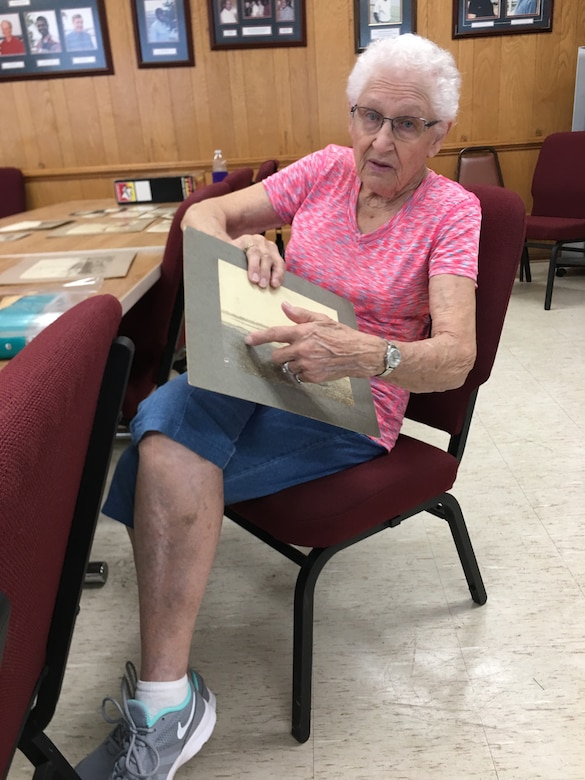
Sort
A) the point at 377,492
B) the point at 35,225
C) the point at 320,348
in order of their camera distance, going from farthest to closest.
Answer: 1. the point at 35,225
2. the point at 377,492
3. the point at 320,348

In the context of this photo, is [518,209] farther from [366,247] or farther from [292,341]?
[292,341]

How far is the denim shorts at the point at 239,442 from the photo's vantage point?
3.31 feet

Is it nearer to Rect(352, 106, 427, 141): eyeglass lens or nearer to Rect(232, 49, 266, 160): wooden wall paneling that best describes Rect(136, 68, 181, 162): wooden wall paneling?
Rect(232, 49, 266, 160): wooden wall paneling

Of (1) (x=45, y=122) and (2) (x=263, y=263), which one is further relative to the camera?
(1) (x=45, y=122)

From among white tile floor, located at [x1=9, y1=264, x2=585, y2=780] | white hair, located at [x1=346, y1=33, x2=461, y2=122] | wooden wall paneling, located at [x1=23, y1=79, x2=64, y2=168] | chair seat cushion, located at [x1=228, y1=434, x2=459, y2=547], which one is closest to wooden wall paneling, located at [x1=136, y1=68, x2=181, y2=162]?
wooden wall paneling, located at [x1=23, y1=79, x2=64, y2=168]

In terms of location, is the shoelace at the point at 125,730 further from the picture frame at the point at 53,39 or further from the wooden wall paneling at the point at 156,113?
the picture frame at the point at 53,39

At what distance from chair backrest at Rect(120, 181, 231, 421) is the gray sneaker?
2.32ft

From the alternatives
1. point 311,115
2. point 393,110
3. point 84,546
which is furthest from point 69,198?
point 84,546

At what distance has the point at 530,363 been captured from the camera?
8.71 ft

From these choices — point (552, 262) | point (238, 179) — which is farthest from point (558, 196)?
point (238, 179)

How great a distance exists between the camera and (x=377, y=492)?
1027 millimetres

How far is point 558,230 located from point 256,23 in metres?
2.24

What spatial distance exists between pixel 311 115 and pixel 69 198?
172 centimetres

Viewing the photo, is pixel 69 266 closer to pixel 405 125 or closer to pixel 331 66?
pixel 405 125
